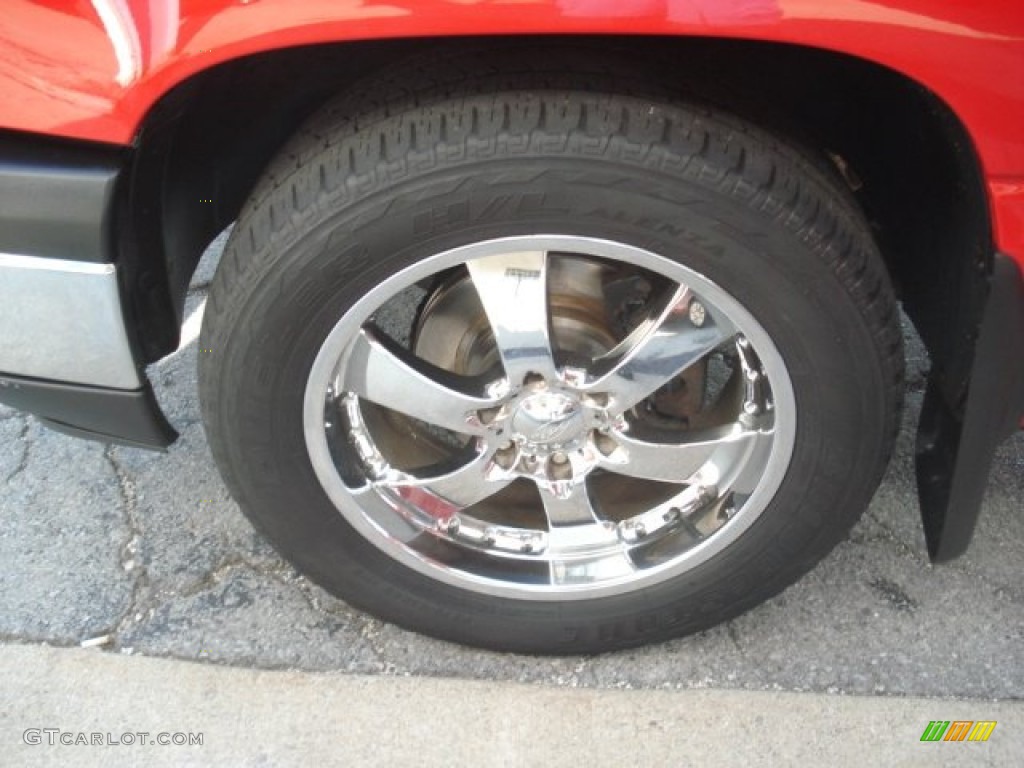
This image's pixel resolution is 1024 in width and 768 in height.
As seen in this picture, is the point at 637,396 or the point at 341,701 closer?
the point at 637,396

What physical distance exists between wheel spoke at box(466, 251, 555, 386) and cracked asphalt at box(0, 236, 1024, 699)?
2.15 ft

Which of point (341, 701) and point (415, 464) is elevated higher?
point (415, 464)

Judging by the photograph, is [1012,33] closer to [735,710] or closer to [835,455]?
[835,455]

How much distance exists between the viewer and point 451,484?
6.11 feet

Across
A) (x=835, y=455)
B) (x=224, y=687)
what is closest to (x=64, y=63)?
(x=224, y=687)

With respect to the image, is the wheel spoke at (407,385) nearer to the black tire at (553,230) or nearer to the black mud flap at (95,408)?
the black tire at (553,230)

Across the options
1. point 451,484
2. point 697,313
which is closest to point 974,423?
point 697,313

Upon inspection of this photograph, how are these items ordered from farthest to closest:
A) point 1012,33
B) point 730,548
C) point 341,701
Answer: point 341,701, point 730,548, point 1012,33

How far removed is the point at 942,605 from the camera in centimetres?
210

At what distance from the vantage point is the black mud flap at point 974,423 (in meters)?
1.51

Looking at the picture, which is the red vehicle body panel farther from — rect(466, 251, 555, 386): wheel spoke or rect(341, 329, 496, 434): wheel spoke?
rect(341, 329, 496, 434): wheel spoke

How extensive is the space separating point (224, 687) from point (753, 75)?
146cm

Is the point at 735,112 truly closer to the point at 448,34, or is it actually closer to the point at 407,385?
the point at 448,34

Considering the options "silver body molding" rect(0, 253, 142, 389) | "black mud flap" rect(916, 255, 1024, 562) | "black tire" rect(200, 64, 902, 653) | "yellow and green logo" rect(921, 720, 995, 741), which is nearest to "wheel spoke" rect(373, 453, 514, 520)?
"black tire" rect(200, 64, 902, 653)
